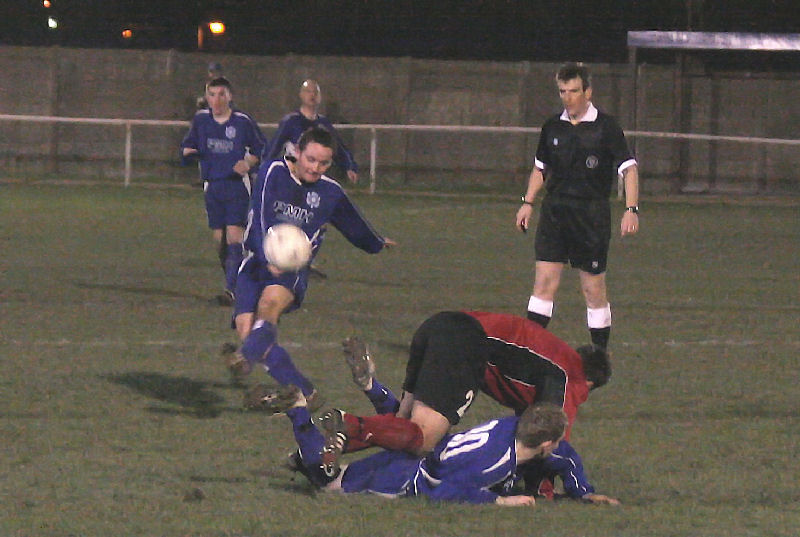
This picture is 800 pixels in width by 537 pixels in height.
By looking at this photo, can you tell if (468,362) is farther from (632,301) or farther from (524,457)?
(632,301)

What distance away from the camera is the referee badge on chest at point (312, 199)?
23.7 feet

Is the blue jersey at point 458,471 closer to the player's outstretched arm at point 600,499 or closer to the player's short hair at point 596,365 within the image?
the player's outstretched arm at point 600,499

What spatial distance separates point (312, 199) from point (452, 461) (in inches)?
80.9

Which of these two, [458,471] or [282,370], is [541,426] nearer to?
[458,471]

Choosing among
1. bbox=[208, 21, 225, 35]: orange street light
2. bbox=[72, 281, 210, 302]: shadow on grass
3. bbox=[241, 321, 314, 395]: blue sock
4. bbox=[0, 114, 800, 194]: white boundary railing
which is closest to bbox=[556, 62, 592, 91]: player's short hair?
bbox=[241, 321, 314, 395]: blue sock

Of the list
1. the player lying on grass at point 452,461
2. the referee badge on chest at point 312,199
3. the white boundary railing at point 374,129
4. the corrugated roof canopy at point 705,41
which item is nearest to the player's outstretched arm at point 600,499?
the player lying on grass at point 452,461

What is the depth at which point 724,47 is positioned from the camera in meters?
24.4

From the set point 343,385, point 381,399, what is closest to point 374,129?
point 343,385

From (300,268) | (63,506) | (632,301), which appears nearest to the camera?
(63,506)

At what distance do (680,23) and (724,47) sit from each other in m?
8.06

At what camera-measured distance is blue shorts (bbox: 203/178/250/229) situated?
11648 millimetres

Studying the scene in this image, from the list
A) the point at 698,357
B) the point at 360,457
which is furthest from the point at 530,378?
the point at 698,357

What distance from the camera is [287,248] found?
6.93 metres

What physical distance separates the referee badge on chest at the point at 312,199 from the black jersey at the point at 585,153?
194 centimetres
